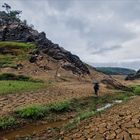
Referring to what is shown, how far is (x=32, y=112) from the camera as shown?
23.3 meters

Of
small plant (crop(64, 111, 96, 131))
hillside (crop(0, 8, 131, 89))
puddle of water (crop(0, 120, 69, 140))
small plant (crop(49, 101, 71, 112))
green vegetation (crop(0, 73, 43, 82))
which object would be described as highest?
hillside (crop(0, 8, 131, 89))

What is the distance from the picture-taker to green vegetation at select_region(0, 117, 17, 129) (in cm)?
2030

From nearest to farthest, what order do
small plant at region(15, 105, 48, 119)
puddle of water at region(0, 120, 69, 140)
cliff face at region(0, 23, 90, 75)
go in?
puddle of water at region(0, 120, 69, 140)
small plant at region(15, 105, 48, 119)
cliff face at region(0, 23, 90, 75)

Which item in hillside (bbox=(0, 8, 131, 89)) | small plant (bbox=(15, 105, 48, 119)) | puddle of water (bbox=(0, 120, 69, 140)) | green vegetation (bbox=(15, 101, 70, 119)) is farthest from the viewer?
hillside (bbox=(0, 8, 131, 89))

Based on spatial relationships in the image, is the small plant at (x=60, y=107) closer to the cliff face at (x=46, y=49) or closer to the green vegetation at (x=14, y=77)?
the green vegetation at (x=14, y=77)

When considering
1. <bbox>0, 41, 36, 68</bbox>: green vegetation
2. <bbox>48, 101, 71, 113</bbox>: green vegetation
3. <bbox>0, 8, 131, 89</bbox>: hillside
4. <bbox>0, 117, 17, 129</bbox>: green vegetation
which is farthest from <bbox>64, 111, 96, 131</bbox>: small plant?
→ <bbox>0, 41, 36, 68</bbox>: green vegetation

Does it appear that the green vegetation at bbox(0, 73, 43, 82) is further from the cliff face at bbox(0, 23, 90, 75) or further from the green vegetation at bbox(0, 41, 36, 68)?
the cliff face at bbox(0, 23, 90, 75)

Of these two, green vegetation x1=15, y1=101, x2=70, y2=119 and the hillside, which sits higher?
the hillside

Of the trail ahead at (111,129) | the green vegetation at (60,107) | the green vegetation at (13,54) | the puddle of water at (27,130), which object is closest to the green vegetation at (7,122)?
the puddle of water at (27,130)

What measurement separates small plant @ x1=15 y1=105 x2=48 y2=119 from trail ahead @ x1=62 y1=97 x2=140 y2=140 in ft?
20.5

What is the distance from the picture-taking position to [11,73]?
50750 millimetres

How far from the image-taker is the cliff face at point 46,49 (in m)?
66.9

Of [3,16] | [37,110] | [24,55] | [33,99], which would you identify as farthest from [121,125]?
[3,16]

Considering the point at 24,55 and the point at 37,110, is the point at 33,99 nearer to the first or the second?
the point at 37,110
